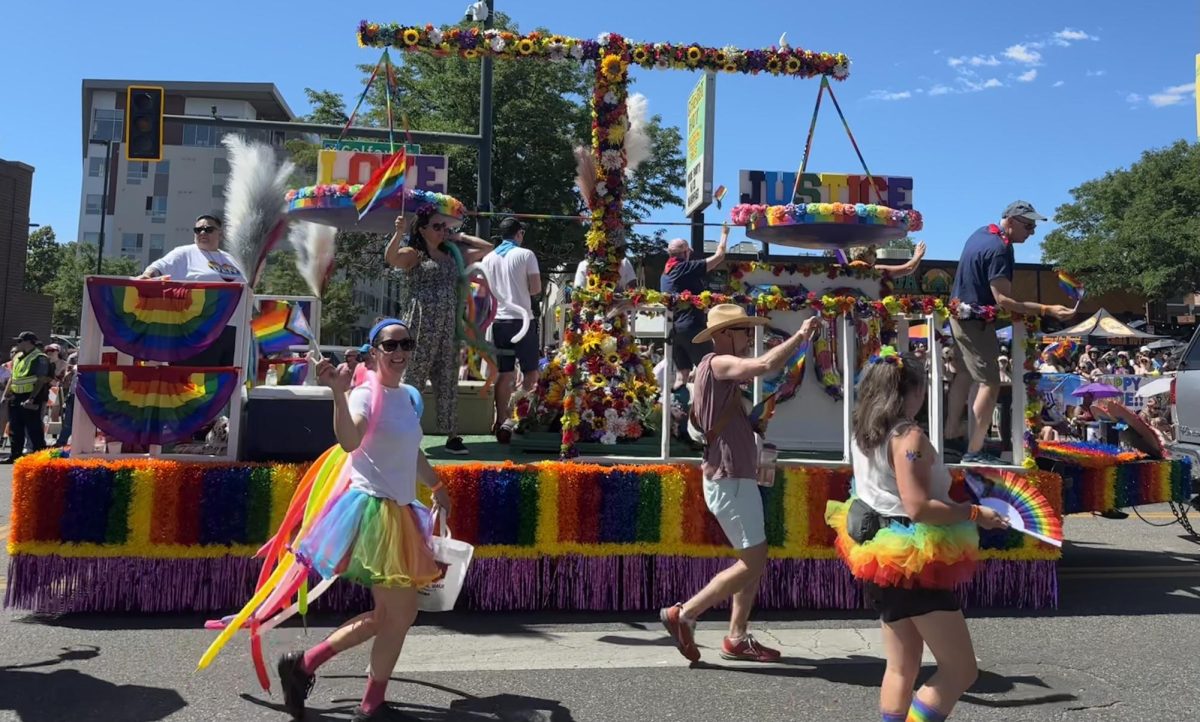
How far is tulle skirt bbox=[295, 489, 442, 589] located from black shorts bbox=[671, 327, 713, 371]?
358 centimetres

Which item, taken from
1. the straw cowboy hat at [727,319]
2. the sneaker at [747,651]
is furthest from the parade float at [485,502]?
the sneaker at [747,651]

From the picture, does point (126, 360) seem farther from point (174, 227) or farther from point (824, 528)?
point (174, 227)

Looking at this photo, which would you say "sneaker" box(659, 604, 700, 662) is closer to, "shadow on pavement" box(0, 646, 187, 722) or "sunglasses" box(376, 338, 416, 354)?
"sunglasses" box(376, 338, 416, 354)

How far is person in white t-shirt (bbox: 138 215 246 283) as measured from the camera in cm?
570

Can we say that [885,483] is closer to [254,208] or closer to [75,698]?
[75,698]

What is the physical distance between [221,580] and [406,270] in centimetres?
217

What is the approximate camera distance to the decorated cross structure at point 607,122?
6.18 meters

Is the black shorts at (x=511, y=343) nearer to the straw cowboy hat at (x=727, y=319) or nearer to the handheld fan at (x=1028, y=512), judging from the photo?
the straw cowboy hat at (x=727, y=319)

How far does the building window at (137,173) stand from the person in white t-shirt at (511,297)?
2578 inches

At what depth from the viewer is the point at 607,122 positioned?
6352 mm

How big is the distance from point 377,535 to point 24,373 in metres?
10.6

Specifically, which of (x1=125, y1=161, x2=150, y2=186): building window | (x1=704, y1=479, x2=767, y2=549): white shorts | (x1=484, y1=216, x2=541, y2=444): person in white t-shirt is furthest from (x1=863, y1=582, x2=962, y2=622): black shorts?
(x1=125, y1=161, x2=150, y2=186): building window

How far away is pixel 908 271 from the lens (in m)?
7.18

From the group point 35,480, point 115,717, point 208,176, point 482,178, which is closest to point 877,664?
point 115,717
